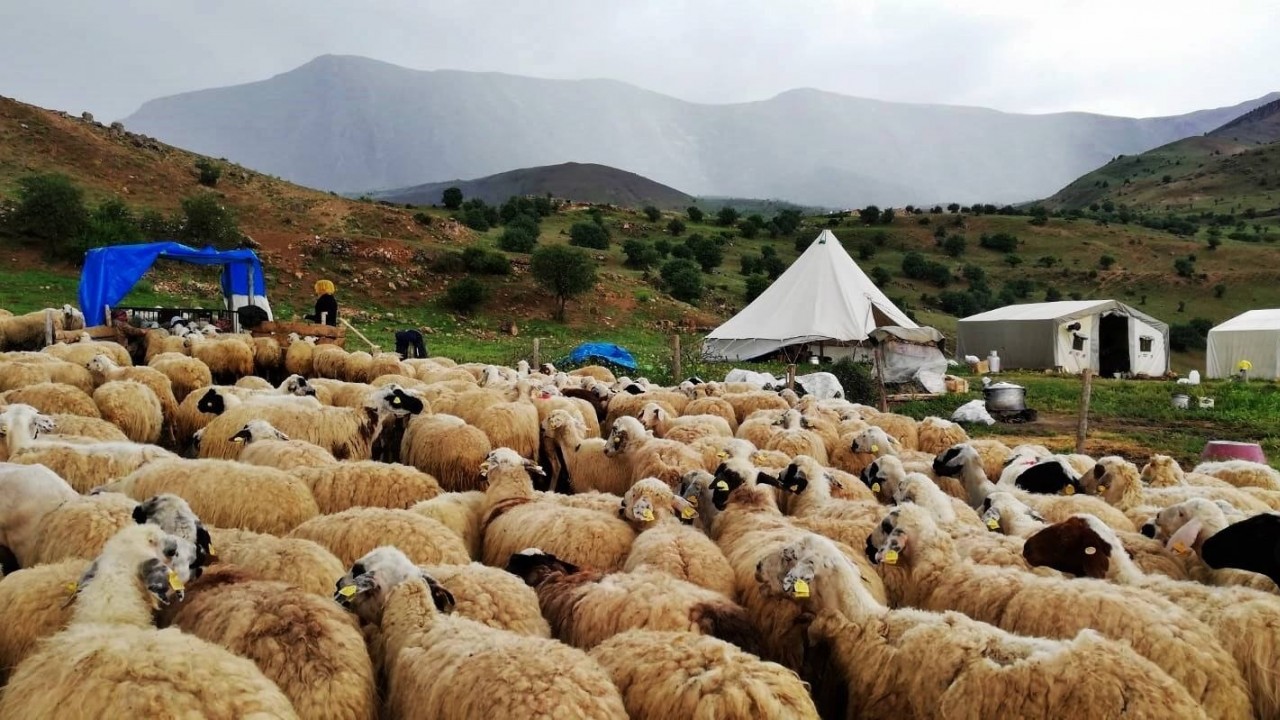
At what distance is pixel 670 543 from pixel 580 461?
13.0 feet

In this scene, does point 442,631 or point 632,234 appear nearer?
point 442,631

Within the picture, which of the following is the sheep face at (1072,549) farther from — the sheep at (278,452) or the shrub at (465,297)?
the shrub at (465,297)

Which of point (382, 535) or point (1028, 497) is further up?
point (382, 535)

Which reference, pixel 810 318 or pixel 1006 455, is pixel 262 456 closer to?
pixel 1006 455

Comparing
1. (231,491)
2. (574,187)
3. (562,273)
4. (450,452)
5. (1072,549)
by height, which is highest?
(574,187)

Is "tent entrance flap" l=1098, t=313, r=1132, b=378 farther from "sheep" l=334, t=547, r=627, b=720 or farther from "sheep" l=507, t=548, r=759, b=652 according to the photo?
"sheep" l=334, t=547, r=627, b=720

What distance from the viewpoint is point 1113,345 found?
34469mm

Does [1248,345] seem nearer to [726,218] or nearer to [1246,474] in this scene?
[1246,474]

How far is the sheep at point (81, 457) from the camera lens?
646 cm

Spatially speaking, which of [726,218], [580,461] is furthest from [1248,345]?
[726,218]

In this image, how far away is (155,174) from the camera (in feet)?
153

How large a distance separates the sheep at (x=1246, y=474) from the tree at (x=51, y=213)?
40048 mm

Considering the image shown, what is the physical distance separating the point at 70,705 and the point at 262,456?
5091 mm

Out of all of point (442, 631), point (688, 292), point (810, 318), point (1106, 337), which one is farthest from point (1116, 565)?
point (688, 292)
